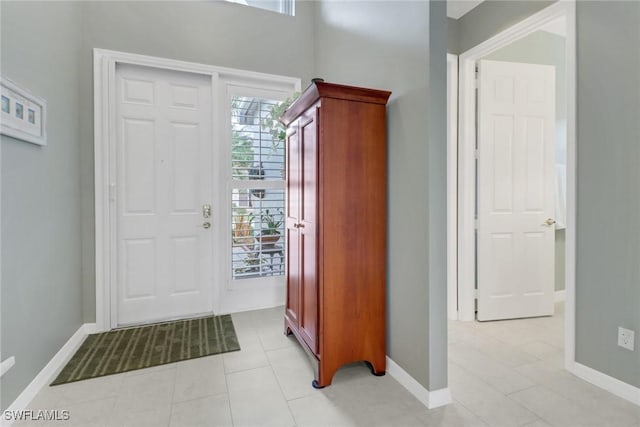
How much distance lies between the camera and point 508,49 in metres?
2.96

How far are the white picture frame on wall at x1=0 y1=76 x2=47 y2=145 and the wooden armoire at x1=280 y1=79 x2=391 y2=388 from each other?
1.46m

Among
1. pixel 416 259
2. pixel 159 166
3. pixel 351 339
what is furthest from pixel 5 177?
pixel 416 259

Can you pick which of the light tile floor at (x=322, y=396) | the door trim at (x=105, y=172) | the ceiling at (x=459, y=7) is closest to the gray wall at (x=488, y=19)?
the ceiling at (x=459, y=7)

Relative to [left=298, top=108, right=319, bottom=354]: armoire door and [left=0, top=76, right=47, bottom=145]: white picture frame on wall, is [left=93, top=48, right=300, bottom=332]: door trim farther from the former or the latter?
[left=298, top=108, right=319, bottom=354]: armoire door

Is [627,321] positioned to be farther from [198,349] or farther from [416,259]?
[198,349]

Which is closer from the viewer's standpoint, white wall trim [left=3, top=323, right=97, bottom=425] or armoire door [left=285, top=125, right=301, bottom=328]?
white wall trim [left=3, top=323, right=97, bottom=425]

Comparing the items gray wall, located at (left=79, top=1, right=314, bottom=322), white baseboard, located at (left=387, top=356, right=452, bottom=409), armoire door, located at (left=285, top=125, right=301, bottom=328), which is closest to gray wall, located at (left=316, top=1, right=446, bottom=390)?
white baseboard, located at (left=387, top=356, right=452, bottom=409)

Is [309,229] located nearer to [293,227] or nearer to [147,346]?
[293,227]

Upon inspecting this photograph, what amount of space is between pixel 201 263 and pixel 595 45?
3254mm

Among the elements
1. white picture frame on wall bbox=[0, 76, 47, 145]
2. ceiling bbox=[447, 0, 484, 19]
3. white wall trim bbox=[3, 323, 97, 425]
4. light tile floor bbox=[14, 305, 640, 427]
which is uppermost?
ceiling bbox=[447, 0, 484, 19]

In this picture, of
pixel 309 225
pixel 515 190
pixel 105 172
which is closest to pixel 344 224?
pixel 309 225

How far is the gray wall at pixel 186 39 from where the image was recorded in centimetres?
259

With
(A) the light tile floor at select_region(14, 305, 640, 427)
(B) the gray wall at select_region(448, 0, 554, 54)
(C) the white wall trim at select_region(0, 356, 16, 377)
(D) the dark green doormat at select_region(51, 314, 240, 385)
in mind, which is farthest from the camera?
(B) the gray wall at select_region(448, 0, 554, 54)

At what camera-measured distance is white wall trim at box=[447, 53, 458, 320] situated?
2829 mm
